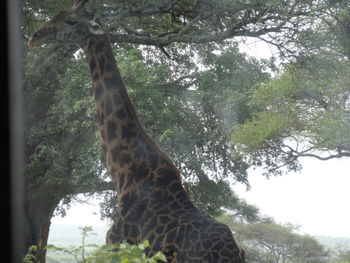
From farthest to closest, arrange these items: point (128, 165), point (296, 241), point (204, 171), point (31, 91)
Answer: point (296, 241) → point (204, 171) → point (31, 91) → point (128, 165)

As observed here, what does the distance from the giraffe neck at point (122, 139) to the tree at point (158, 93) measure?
12.1 ft

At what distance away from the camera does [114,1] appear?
10.4 metres

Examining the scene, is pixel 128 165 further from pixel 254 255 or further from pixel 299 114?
pixel 254 255

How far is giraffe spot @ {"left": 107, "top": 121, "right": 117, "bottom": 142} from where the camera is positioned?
17.4 ft

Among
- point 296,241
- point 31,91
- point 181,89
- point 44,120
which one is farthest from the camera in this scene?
point 296,241

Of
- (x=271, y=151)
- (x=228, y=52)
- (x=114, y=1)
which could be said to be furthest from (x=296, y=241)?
(x=114, y=1)

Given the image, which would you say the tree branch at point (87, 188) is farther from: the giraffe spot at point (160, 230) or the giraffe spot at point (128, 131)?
the giraffe spot at point (160, 230)

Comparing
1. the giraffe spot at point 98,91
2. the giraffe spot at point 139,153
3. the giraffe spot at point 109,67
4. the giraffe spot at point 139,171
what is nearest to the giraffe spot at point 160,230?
the giraffe spot at point 139,171

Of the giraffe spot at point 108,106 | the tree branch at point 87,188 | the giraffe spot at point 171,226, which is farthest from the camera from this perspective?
the tree branch at point 87,188

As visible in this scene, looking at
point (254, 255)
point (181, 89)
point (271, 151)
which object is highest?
point (181, 89)

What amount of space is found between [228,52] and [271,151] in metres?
3.49

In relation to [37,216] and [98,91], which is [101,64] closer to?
[98,91]

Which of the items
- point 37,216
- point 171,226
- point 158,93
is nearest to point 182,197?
point 171,226

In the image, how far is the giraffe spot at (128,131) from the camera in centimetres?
523
